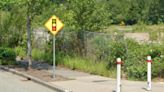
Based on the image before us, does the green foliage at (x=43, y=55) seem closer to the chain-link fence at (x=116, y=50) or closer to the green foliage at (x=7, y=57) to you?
the chain-link fence at (x=116, y=50)

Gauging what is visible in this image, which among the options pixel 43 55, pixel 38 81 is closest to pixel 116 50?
pixel 38 81

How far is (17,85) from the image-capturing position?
18.2m

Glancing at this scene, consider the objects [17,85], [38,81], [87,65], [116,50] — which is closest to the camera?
[17,85]

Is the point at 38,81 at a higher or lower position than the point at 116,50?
lower

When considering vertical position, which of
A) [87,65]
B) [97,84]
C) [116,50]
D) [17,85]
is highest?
[116,50]

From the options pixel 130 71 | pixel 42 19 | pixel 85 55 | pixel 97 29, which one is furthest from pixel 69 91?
pixel 42 19

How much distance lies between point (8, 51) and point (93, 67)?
731 cm

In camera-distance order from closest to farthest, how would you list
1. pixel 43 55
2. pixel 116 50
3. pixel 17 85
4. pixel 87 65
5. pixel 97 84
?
1. pixel 97 84
2. pixel 17 85
3. pixel 116 50
4. pixel 87 65
5. pixel 43 55

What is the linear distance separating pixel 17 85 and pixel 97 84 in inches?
127

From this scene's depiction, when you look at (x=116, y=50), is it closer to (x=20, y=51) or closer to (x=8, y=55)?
(x=8, y=55)

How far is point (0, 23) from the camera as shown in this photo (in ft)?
114

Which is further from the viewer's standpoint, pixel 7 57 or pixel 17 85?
pixel 7 57

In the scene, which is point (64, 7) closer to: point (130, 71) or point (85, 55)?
point (85, 55)

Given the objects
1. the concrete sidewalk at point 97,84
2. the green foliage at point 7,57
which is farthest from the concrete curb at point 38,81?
the green foliage at point 7,57
